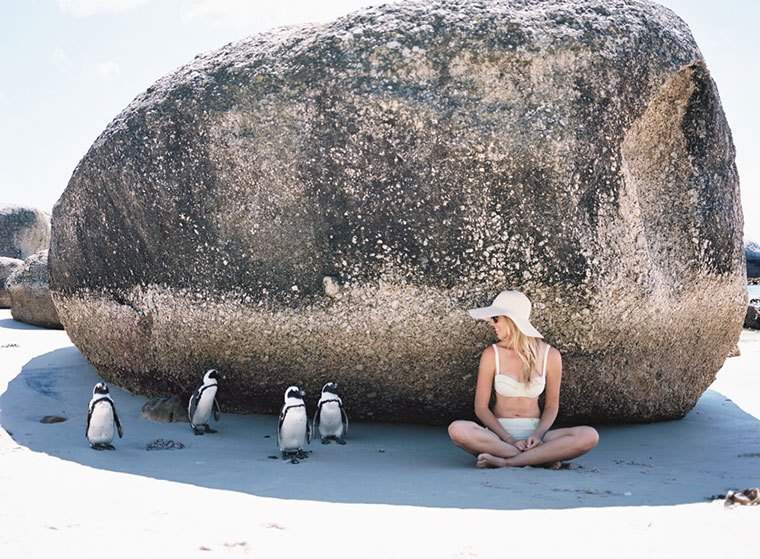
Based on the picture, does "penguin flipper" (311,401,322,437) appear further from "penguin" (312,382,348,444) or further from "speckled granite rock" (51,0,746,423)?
"speckled granite rock" (51,0,746,423)

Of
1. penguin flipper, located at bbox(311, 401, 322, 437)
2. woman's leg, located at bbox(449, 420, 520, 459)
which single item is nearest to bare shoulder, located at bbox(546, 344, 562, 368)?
woman's leg, located at bbox(449, 420, 520, 459)

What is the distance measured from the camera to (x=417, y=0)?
4.55 m

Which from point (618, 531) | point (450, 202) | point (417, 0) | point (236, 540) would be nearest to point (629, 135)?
point (450, 202)

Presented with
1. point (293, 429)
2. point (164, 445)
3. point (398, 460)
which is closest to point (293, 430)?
point (293, 429)

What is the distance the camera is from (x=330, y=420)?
430 centimetres

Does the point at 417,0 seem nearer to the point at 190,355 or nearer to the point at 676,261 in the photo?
the point at 676,261

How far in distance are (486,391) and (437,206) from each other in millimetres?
935

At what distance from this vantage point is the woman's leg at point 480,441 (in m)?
3.83

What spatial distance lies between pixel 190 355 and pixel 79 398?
105cm

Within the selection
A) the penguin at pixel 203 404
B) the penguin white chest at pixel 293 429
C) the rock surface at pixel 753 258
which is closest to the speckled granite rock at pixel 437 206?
the penguin at pixel 203 404

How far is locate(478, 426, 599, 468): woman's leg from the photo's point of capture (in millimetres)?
3797

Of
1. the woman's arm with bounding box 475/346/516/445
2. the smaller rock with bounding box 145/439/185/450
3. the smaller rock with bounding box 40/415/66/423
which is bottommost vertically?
the smaller rock with bounding box 40/415/66/423

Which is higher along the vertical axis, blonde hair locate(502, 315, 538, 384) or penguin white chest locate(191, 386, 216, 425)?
blonde hair locate(502, 315, 538, 384)

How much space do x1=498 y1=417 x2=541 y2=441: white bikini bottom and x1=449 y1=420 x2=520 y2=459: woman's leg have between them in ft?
0.59
